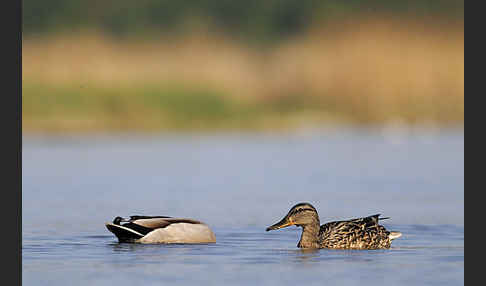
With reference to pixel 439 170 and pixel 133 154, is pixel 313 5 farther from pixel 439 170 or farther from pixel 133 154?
pixel 439 170

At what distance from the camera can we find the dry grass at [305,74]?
72.6 ft

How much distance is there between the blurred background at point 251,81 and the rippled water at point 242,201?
0.62 meters

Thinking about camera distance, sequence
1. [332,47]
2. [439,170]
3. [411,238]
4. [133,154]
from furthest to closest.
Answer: [332,47], [133,154], [439,170], [411,238]

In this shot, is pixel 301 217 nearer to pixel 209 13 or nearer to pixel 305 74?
pixel 305 74

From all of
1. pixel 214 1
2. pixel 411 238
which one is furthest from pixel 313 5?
pixel 411 238

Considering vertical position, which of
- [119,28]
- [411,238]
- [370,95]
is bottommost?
[411,238]

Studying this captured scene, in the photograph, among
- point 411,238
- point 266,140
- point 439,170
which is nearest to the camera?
point 411,238

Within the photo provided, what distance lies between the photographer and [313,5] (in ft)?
100

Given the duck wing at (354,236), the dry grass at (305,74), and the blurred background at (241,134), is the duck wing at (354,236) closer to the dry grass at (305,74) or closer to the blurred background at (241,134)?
the blurred background at (241,134)

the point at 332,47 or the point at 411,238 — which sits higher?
the point at 332,47

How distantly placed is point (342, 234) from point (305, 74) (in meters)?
13.3

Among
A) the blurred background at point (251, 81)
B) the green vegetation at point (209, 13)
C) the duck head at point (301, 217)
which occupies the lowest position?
the duck head at point (301, 217)

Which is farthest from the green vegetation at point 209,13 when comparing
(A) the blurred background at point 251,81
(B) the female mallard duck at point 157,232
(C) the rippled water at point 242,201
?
(B) the female mallard duck at point 157,232

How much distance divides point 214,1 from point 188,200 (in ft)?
60.1
